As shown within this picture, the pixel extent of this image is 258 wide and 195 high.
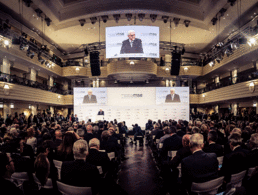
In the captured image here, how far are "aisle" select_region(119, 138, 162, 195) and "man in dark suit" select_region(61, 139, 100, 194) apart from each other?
7.02ft

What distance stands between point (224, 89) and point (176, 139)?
43.7 feet

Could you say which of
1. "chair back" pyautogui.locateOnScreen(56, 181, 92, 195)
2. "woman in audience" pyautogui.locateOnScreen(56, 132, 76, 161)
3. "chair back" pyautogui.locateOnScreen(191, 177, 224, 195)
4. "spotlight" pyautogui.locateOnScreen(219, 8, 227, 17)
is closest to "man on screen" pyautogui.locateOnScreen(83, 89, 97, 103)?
"spotlight" pyautogui.locateOnScreen(219, 8, 227, 17)

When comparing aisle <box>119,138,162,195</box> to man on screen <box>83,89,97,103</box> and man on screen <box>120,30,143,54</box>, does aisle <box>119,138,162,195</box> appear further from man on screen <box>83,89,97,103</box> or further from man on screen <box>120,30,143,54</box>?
man on screen <box>83,89,97,103</box>

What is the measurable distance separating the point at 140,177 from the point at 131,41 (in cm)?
995

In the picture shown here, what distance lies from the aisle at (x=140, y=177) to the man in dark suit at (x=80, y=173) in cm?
214

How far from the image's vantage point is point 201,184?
8.13 feet

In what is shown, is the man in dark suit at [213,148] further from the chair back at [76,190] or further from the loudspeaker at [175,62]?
the loudspeaker at [175,62]

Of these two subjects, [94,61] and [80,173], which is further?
[94,61]

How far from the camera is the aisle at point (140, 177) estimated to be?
4564 millimetres

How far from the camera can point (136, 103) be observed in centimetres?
1697

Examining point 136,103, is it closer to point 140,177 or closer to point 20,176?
point 140,177

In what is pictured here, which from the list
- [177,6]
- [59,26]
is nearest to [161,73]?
[177,6]

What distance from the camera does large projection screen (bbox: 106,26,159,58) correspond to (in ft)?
43.8

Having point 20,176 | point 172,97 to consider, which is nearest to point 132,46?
point 172,97
